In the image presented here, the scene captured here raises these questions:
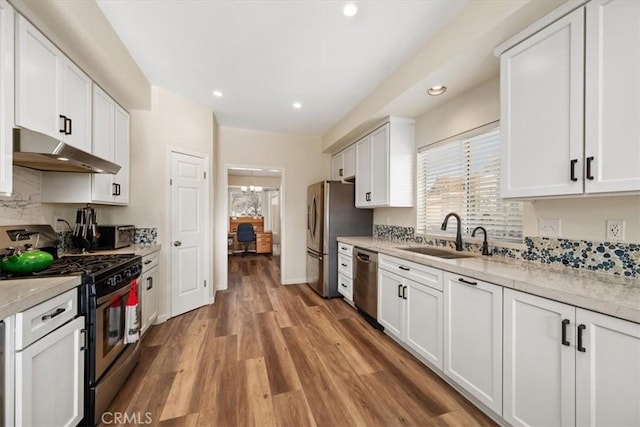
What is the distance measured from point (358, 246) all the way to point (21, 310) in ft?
8.83

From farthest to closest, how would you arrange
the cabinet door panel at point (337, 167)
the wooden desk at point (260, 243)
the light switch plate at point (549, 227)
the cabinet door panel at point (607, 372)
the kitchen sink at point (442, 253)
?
the wooden desk at point (260, 243) → the cabinet door panel at point (337, 167) → the kitchen sink at point (442, 253) → the light switch plate at point (549, 227) → the cabinet door panel at point (607, 372)

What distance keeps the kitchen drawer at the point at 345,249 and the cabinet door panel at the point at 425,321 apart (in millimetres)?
1155

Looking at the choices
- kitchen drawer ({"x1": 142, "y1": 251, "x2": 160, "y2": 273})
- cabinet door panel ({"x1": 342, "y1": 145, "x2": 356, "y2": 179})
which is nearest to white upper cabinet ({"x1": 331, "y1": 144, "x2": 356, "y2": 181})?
cabinet door panel ({"x1": 342, "y1": 145, "x2": 356, "y2": 179})

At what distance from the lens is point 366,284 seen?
2.94m

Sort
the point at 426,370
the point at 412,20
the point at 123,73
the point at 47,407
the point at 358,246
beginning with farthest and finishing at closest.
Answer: the point at 358,246, the point at 123,73, the point at 426,370, the point at 412,20, the point at 47,407

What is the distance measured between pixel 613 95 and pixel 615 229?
737mm

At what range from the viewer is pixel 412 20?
6.04 ft

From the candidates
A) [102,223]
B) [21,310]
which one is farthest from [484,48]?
[102,223]

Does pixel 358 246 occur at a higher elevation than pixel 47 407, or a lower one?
higher

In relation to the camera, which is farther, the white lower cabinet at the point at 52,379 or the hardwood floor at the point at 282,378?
the hardwood floor at the point at 282,378

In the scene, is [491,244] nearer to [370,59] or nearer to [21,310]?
[370,59]

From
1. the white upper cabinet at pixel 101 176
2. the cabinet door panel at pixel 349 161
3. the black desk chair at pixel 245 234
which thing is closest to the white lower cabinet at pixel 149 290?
the white upper cabinet at pixel 101 176

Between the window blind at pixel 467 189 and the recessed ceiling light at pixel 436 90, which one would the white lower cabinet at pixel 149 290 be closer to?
the window blind at pixel 467 189

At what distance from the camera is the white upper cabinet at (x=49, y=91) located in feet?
4.66
